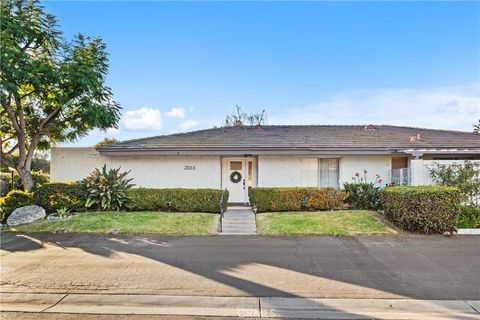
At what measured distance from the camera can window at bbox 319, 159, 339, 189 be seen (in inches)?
577

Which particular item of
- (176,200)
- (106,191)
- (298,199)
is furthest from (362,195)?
(106,191)

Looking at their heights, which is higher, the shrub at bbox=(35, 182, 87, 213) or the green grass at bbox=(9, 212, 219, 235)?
the shrub at bbox=(35, 182, 87, 213)

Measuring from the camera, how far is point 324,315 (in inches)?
169

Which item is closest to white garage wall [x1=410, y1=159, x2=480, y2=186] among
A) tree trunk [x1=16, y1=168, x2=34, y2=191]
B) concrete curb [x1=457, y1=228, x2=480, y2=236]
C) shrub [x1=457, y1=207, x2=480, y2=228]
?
shrub [x1=457, y1=207, x2=480, y2=228]

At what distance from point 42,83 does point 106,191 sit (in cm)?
467

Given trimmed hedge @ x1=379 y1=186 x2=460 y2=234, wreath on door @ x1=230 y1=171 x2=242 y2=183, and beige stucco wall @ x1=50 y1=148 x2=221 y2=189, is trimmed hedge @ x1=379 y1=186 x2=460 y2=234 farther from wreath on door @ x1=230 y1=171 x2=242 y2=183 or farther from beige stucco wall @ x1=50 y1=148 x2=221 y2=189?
beige stucco wall @ x1=50 y1=148 x2=221 y2=189

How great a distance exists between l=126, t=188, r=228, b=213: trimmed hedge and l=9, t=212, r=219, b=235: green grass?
69 centimetres

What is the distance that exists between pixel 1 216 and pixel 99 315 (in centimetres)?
1046

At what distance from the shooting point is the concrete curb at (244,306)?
170 inches

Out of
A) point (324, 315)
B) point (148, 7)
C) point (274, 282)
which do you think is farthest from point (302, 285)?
point (148, 7)

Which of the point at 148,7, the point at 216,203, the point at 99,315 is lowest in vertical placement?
the point at 99,315

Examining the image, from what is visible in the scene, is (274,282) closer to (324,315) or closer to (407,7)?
(324,315)

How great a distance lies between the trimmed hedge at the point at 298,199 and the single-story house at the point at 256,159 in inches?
71.5

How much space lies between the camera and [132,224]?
34.3ft
